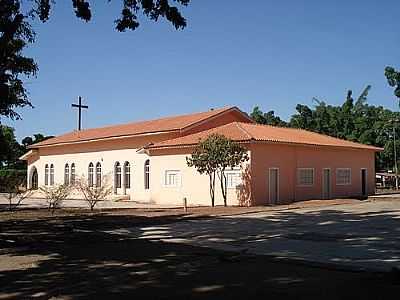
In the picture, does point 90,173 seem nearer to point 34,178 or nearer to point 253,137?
point 34,178

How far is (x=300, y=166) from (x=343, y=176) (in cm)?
537

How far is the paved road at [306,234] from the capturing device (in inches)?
485

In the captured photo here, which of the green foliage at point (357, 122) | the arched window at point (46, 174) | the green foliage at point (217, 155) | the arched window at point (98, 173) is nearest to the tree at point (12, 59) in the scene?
the green foliage at point (217, 155)

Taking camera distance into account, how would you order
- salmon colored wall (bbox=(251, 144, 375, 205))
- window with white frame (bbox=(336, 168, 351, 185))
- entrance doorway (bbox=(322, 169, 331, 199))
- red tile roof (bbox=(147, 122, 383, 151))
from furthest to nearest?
window with white frame (bbox=(336, 168, 351, 185)) → entrance doorway (bbox=(322, 169, 331, 199)) → red tile roof (bbox=(147, 122, 383, 151)) → salmon colored wall (bbox=(251, 144, 375, 205))

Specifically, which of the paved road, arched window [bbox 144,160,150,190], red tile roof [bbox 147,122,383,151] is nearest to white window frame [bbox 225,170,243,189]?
red tile roof [bbox 147,122,383,151]

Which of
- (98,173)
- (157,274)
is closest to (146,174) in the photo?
(98,173)

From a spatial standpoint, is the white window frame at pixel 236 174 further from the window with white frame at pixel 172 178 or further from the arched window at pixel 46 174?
the arched window at pixel 46 174

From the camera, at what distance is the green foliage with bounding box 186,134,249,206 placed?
28609 millimetres

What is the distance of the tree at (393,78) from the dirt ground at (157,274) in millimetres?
46585

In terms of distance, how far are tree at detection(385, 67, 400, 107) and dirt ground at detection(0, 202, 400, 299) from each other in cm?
4658

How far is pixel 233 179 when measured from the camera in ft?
99.9

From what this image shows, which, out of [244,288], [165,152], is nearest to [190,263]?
[244,288]

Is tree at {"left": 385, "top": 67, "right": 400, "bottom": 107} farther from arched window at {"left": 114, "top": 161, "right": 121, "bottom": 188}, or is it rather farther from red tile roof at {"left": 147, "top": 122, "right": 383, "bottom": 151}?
arched window at {"left": 114, "top": 161, "right": 121, "bottom": 188}

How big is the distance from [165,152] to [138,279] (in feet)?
82.7
